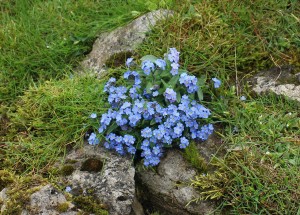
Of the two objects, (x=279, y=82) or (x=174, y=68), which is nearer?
(x=174, y=68)

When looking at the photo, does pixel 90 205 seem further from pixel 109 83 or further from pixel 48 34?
pixel 48 34

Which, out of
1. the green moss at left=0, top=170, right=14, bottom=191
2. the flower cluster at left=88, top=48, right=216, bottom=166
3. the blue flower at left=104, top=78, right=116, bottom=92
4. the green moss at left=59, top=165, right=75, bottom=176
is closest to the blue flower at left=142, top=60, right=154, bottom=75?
the flower cluster at left=88, top=48, right=216, bottom=166

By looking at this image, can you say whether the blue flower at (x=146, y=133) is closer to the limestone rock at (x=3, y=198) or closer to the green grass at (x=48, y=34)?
the limestone rock at (x=3, y=198)

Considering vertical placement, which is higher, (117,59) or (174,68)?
(174,68)

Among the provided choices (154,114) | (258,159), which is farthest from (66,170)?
(258,159)

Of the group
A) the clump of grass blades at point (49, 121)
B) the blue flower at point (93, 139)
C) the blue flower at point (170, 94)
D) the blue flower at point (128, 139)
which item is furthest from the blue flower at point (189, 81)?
the blue flower at point (93, 139)

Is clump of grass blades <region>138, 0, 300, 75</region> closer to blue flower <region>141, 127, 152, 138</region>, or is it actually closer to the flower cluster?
the flower cluster

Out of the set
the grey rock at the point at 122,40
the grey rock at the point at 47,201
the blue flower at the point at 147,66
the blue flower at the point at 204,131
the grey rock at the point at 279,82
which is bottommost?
the grey rock at the point at 279,82
